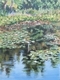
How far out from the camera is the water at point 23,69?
13227mm

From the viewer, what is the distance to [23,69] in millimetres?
14125

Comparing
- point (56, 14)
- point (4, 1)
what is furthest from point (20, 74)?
point (4, 1)

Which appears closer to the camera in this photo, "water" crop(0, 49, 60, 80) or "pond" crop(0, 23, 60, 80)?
"water" crop(0, 49, 60, 80)

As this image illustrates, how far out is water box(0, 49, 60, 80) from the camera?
1323cm

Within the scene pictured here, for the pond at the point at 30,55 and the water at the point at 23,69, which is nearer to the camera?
the water at the point at 23,69

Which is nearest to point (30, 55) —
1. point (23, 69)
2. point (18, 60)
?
point (18, 60)

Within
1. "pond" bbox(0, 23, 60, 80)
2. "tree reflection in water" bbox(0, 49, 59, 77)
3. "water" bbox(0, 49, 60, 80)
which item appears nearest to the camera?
"water" bbox(0, 49, 60, 80)

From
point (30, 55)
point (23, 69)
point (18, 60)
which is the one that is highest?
point (30, 55)

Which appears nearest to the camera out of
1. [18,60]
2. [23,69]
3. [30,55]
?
[23,69]

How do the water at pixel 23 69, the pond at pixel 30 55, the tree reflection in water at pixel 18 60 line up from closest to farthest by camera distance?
the water at pixel 23 69, the pond at pixel 30 55, the tree reflection in water at pixel 18 60

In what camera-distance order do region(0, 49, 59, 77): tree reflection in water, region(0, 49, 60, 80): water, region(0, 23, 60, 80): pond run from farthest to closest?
region(0, 49, 59, 77): tree reflection in water < region(0, 23, 60, 80): pond < region(0, 49, 60, 80): water

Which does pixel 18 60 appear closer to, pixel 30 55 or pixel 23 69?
pixel 30 55

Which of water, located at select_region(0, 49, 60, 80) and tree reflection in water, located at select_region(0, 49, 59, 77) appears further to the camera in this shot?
tree reflection in water, located at select_region(0, 49, 59, 77)

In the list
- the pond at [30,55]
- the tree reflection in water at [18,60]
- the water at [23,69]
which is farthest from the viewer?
the tree reflection in water at [18,60]
